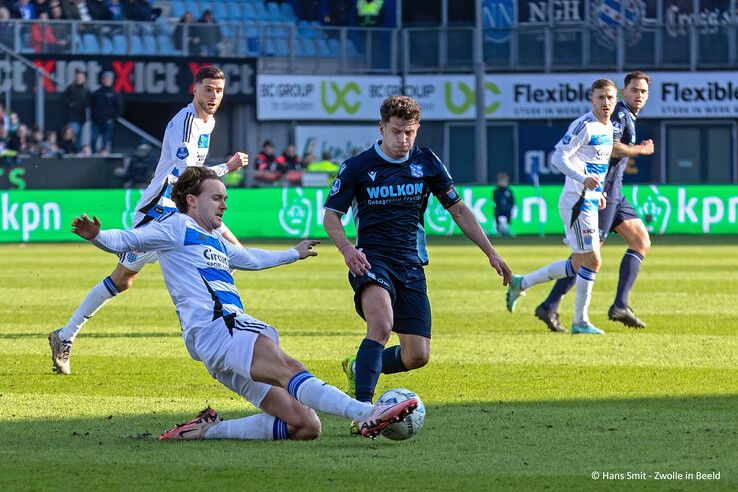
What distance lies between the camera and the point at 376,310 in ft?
26.5

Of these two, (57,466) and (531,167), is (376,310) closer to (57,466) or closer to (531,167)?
(57,466)

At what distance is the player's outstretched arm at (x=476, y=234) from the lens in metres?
8.38

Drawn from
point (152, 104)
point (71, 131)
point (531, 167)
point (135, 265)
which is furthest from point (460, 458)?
point (531, 167)

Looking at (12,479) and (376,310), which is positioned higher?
(376,310)

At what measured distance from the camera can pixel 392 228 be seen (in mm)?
8344

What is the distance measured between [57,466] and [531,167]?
37.7m

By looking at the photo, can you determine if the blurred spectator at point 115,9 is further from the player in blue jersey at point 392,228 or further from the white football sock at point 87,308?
the player in blue jersey at point 392,228

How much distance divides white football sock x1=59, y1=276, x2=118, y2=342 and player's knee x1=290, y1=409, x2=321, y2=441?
143 inches

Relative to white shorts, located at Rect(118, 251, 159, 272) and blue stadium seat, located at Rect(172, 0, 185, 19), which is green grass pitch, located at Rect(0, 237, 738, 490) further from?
blue stadium seat, located at Rect(172, 0, 185, 19)

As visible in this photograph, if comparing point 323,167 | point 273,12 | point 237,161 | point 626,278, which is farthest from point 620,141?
point 273,12

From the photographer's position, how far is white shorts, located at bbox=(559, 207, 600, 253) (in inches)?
513

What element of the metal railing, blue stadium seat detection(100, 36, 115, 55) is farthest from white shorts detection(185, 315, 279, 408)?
the metal railing

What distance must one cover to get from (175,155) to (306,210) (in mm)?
20922

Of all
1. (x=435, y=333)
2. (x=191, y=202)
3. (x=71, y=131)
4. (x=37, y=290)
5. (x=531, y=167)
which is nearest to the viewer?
(x=191, y=202)
